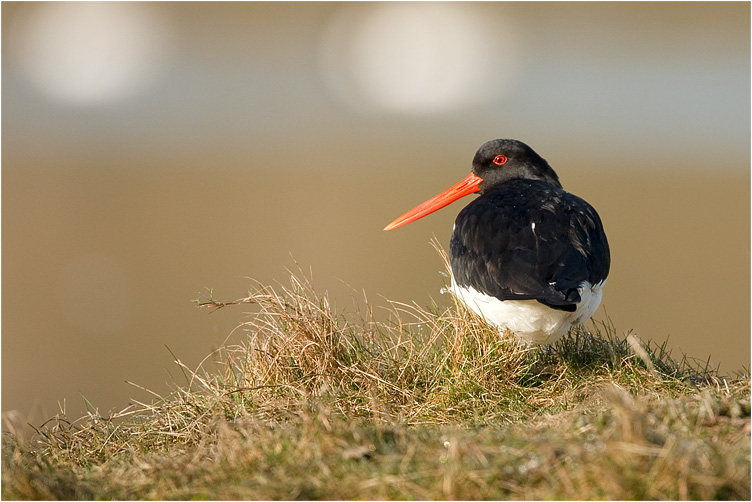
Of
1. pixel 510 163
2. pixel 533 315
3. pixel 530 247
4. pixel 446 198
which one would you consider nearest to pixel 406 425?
pixel 533 315

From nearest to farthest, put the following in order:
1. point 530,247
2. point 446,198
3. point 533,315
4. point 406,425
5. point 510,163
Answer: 1. point 406,425
2. point 533,315
3. point 530,247
4. point 510,163
5. point 446,198

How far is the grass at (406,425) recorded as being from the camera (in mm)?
2973

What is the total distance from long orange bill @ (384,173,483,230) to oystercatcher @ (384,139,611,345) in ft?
2.48

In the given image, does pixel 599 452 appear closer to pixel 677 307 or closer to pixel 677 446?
pixel 677 446

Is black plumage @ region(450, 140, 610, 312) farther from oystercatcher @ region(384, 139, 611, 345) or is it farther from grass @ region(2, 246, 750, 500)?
grass @ region(2, 246, 750, 500)

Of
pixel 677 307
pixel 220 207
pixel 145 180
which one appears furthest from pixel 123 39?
pixel 677 307

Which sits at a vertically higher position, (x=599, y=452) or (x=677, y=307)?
(x=599, y=452)

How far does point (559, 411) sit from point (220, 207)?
1798 cm

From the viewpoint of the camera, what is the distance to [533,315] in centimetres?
477

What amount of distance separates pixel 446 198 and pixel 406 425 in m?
2.72

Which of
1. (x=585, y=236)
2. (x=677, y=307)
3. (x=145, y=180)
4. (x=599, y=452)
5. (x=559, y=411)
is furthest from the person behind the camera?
(x=145, y=180)

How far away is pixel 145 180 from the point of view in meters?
24.2

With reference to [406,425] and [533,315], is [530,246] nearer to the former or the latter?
[533,315]

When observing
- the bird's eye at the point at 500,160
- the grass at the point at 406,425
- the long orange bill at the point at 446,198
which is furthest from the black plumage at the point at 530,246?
the long orange bill at the point at 446,198
